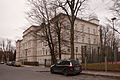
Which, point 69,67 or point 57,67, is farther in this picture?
point 57,67

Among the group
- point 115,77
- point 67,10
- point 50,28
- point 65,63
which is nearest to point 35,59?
point 50,28

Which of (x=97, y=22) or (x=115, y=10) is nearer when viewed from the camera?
(x=115, y=10)

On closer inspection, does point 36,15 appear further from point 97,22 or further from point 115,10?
point 97,22

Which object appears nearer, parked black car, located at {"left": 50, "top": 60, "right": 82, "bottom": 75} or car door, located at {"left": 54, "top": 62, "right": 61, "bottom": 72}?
parked black car, located at {"left": 50, "top": 60, "right": 82, "bottom": 75}

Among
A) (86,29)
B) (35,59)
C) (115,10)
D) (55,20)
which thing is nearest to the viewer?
(115,10)

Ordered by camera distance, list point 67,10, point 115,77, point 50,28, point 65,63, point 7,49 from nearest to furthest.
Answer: point 115,77, point 65,63, point 67,10, point 50,28, point 7,49

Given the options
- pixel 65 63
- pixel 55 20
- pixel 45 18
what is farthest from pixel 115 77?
pixel 45 18

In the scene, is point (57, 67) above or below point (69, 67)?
below

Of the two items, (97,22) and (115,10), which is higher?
(97,22)

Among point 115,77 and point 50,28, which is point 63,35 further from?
point 115,77

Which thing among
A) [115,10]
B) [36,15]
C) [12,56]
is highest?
[36,15]

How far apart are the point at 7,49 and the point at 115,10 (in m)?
72.3

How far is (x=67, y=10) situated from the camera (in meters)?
20.6

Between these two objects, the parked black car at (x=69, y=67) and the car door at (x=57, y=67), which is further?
the car door at (x=57, y=67)
